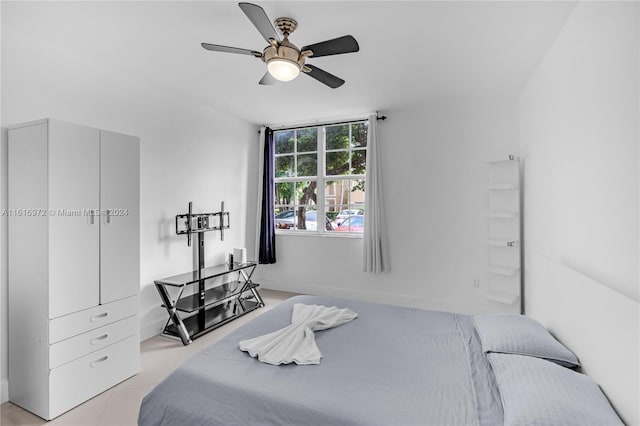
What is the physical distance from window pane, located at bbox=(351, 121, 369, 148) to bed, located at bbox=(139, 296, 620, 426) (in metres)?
3.18

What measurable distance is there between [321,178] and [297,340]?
3.28 metres

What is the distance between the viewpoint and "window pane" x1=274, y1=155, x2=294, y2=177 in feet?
17.1

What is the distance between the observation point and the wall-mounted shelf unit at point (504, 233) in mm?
3480

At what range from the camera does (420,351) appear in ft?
6.27

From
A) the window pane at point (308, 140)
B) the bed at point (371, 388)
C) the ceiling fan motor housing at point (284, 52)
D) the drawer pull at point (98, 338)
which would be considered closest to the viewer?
the bed at point (371, 388)

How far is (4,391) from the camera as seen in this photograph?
235 centimetres

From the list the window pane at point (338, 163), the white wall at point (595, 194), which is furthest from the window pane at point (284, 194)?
the white wall at point (595, 194)

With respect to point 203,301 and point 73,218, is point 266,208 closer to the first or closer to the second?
point 203,301

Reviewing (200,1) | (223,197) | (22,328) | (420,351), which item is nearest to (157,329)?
(22,328)

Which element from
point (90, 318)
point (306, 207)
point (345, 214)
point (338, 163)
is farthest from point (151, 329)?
point (338, 163)

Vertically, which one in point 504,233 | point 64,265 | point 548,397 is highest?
point 504,233

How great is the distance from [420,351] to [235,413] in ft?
3.50

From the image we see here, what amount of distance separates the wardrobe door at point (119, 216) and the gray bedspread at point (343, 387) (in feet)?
3.99

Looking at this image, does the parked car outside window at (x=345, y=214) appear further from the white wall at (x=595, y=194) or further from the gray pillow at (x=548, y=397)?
the gray pillow at (x=548, y=397)
